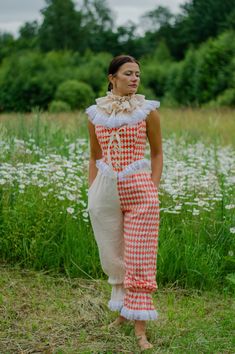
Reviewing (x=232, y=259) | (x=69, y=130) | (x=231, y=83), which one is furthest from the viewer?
(x=231, y=83)

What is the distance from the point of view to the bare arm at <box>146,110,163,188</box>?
14.4ft

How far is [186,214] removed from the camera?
652 cm

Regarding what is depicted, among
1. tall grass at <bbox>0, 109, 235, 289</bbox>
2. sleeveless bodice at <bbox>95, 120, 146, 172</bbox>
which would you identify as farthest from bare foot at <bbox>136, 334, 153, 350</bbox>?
tall grass at <bbox>0, 109, 235, 289</bbox>

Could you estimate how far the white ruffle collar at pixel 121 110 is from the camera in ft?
14.2

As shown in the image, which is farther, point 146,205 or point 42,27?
point 42,27

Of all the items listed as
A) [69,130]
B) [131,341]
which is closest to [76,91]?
[69,130]

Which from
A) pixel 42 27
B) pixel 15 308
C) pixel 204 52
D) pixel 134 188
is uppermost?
pixel 42 27

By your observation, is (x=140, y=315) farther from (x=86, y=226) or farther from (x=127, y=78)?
(x=86, y=226)

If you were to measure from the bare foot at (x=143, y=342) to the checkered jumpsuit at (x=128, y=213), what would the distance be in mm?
158

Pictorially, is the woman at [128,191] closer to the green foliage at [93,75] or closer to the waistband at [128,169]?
the waistband at [128,169]

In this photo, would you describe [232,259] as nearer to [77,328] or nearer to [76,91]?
[77,328]

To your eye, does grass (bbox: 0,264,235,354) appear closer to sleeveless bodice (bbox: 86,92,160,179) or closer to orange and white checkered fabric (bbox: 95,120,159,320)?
orange and white checkered fabric (bbox: 95,120,159,320)

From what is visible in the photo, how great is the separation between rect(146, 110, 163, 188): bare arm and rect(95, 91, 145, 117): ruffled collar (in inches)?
4.4

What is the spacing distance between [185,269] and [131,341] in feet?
4.95
